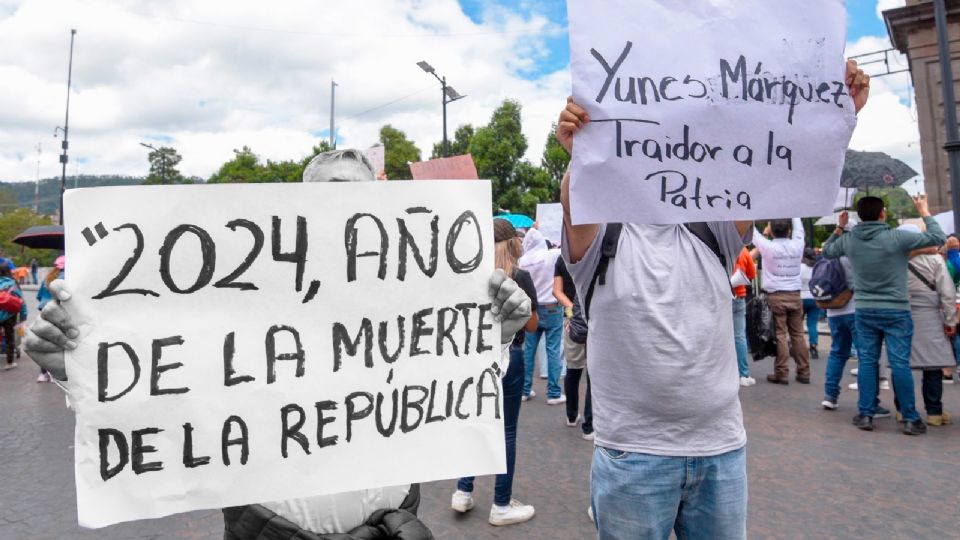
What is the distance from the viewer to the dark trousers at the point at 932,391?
5340 mm

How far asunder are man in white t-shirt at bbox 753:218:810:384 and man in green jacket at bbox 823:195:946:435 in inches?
66.8

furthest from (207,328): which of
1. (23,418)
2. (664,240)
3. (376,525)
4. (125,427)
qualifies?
(23,418)

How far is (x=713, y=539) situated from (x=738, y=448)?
10.4 inches

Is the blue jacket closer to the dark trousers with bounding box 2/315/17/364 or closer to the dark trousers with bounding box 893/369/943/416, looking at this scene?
the dark trousers with bounding box 2/315/17/364

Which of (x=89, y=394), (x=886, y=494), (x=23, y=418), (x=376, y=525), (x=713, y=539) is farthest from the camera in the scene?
(x=23, y=418)

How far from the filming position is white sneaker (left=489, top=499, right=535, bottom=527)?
3.54 meters

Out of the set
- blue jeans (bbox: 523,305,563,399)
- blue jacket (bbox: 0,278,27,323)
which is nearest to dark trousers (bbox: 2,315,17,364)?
blue jacket (bbox: 0,278,27,323)

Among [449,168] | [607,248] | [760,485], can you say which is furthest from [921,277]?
[607,248]

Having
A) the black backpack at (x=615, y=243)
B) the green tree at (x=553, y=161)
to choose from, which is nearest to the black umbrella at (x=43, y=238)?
the black backpack at (x=615, y=243)

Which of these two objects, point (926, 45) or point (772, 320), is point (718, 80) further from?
point (926, 45)

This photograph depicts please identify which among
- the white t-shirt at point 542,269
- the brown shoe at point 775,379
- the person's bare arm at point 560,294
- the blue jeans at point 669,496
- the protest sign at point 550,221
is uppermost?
the protest sign at point 550,221

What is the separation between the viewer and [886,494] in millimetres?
3912

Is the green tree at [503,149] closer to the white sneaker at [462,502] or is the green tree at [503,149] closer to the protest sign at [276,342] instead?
the white sneaker at [462,502]

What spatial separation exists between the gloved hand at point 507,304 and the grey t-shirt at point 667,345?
0.30 m
